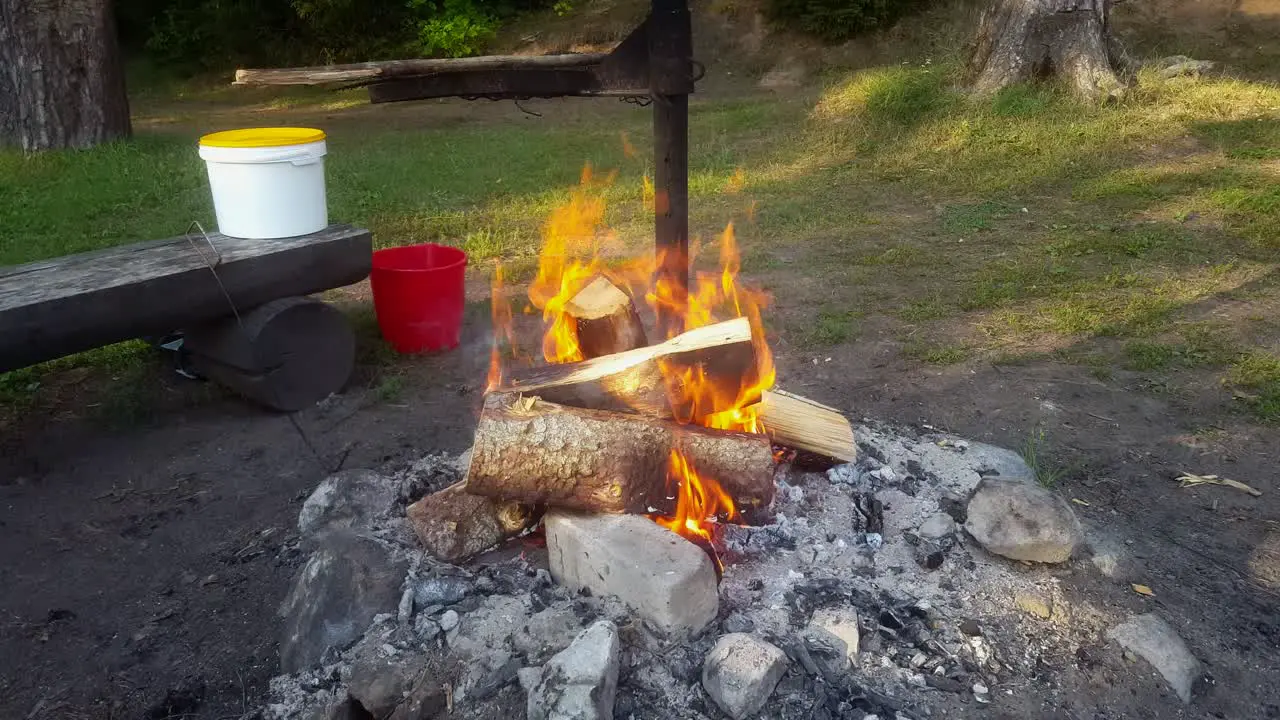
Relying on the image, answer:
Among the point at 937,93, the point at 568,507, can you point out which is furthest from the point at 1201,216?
the point at 568,507

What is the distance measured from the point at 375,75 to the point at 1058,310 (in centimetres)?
386

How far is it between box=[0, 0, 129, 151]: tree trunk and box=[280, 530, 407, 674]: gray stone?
788 cm

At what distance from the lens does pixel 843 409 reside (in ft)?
13.5

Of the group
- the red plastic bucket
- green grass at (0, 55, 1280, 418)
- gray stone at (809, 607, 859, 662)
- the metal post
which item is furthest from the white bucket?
gray stone at (809, 607, 859, 662)

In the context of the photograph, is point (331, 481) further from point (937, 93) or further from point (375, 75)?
point (937, 93)

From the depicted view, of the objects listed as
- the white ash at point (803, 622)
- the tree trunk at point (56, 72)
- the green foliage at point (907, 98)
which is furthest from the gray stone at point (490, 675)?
the tree trunk at point (56, 72)

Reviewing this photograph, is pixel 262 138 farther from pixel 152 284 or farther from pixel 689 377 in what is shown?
pixel 689 377

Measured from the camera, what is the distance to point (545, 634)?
235cm

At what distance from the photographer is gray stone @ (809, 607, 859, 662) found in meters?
2.34

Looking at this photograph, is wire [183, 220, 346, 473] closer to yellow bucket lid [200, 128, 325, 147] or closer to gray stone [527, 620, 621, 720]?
yellow bucket lid [200, 128, 325, 147]

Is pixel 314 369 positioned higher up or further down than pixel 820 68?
further down

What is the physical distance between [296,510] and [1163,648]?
2.74m

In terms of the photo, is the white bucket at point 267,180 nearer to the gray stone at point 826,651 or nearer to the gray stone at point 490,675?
the gray stone at point 490,675

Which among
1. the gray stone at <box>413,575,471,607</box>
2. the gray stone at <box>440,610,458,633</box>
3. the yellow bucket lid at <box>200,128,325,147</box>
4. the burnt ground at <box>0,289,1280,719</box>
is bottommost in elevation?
the burnt ground at <box>0,289,1280,719</box>
